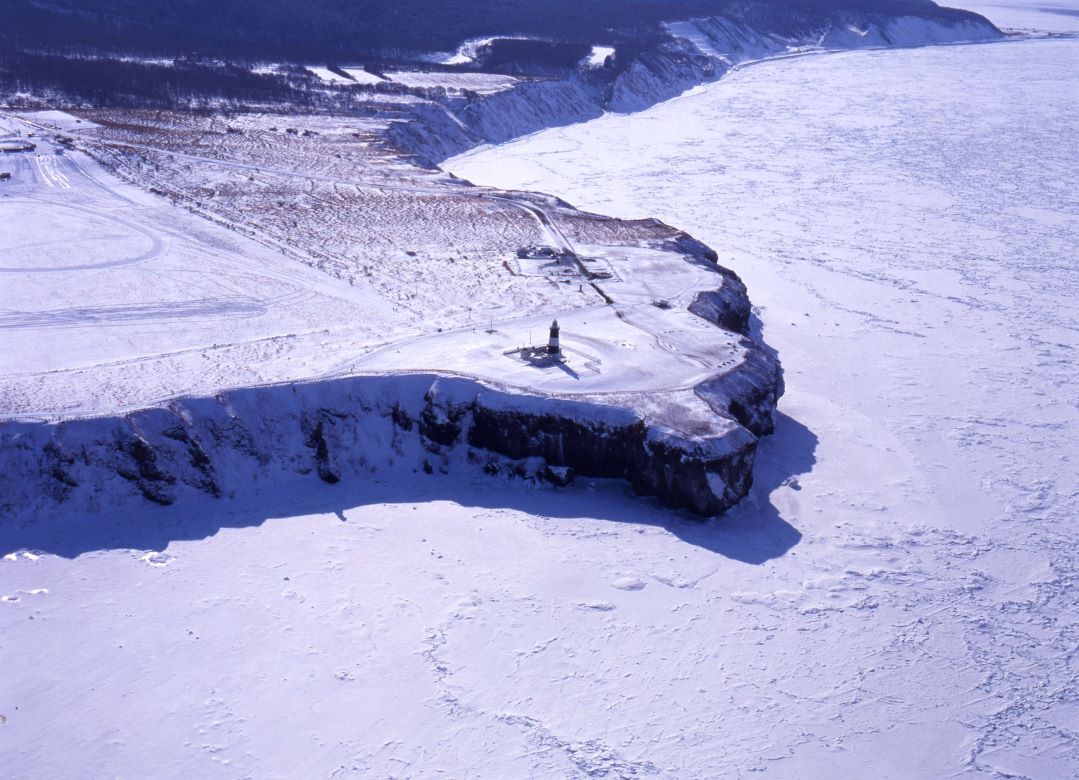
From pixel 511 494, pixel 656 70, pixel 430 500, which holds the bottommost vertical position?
pixel 430 500

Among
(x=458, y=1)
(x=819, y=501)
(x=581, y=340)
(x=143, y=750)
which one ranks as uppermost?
(x=458, y=1)

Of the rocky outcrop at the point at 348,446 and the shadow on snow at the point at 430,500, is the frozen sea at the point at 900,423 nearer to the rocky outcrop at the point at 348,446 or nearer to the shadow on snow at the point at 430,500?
the shadow on snow at the point at 430,500

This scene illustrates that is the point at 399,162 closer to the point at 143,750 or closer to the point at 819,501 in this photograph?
the point at 819,501

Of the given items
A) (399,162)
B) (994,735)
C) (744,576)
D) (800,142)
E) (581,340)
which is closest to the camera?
(994,735)

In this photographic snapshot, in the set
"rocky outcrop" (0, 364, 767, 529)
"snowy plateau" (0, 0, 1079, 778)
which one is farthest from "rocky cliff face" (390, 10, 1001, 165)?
"rocky outcrop" (0, 364, 767, 529)

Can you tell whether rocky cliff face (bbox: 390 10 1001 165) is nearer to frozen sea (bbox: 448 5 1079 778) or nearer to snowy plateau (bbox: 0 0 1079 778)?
frozen sea (bbox: 448 5 1079 778)

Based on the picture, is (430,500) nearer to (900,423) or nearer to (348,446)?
(348,446)

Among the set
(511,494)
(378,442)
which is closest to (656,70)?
(378,442)

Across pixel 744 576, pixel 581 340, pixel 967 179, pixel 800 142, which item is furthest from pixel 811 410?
pixel 800 142

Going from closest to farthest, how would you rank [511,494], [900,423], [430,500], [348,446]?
1. [430,500]
2. [511,494]
3. [348,446]
4. [900,423]
